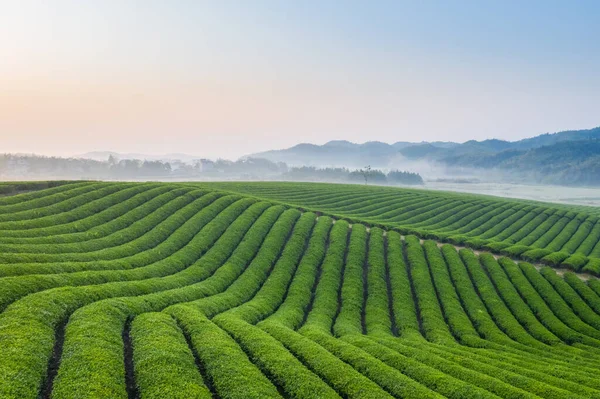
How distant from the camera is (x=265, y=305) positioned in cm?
3231

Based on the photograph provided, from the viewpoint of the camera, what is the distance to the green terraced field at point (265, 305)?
686 inches

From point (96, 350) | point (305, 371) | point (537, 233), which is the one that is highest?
point (96, 350)

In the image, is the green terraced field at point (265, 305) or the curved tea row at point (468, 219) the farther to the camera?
the curved tea row at point (468, 219)

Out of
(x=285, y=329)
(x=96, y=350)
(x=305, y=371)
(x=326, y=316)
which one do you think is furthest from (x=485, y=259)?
(x=96, y=350)

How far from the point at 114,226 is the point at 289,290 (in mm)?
22007

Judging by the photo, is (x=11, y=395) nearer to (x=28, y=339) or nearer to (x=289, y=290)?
(x=28, y=339)

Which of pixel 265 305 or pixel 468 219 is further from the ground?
pixel 265 305

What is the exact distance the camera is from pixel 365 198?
9138 centimetres

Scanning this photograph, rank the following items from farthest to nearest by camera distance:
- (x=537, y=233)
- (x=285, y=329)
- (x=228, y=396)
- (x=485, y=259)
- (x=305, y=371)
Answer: (x=537, y=233) < (x=485, y=259) < (x=285, y=329) < (x=305, y=371) < (x=228, y=396)

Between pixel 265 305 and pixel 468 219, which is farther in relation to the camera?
pixel 468 219

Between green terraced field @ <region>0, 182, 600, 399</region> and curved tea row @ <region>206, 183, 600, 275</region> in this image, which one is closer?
green terraced field @ <region>0, 182, 600, 399</region>

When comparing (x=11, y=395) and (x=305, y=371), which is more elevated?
(x=11, y=395)

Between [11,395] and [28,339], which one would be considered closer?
[11,395]

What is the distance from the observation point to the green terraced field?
A: 17.4 m
